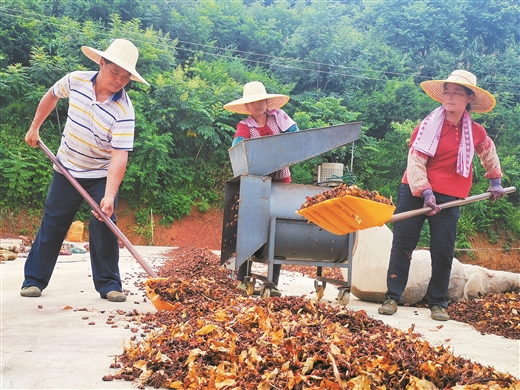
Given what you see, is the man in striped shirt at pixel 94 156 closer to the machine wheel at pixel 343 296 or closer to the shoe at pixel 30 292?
the shoe at pixel 30 292

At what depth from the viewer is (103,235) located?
4.26 meters

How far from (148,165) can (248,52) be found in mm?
7973

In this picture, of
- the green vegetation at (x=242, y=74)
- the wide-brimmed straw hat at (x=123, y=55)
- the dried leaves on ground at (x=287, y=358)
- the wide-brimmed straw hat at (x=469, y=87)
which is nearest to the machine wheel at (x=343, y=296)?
the dried leaves on ground at (x=287, y=358)

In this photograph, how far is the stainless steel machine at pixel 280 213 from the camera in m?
4.57

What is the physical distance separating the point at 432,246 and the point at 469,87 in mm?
1408

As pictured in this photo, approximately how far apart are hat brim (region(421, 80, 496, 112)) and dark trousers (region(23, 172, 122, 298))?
3.04 m

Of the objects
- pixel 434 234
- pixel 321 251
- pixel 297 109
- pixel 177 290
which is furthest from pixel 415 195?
pixel 297 109

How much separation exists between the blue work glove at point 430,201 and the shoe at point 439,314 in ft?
2.64

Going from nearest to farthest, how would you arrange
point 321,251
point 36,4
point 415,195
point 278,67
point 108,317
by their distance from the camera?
point 108,317 → point 415,195 → point 321,251 → point 36,4 → point 278,67

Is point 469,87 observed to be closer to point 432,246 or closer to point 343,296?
point 432,246

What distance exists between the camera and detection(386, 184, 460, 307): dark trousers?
4.49 m

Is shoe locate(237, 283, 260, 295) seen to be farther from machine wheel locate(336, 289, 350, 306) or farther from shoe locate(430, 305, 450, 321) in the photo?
shoe locate(430, 305, 450, 321)

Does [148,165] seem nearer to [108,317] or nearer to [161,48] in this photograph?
[161,48]

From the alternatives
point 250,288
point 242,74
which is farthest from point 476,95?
point 242,74
